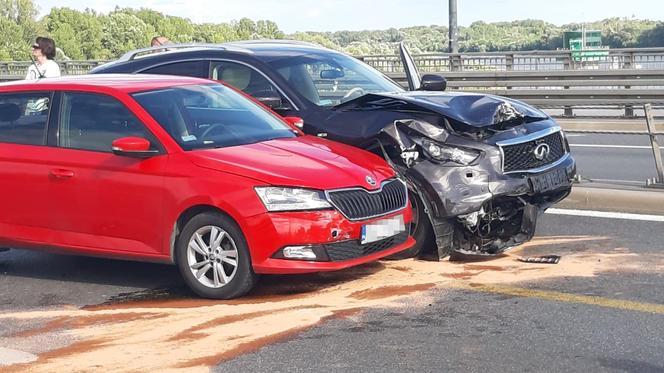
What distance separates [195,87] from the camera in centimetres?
807

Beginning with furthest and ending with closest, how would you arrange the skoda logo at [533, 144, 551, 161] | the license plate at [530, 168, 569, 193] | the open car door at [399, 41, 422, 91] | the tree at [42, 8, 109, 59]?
the tree at [42, 8, 109, 59], the open car door at [399, 41, 422, 91], the skoda logo at [533, 144, 551, 161], the license plate at [530, 168, 569, 193]

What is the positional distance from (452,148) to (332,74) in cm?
187

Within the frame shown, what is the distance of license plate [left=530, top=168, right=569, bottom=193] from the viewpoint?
7.80m

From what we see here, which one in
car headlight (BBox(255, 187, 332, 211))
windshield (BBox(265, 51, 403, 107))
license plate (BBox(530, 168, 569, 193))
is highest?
windshield (BBox(265, 51, 403, 107))

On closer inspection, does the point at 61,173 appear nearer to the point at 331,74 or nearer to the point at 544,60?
the point at 331,74

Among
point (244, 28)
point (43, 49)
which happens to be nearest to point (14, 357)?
point (43, 49)

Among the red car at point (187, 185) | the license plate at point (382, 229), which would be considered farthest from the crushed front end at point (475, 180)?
the license plate at point (382, 229)

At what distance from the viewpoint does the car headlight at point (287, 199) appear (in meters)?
6.70

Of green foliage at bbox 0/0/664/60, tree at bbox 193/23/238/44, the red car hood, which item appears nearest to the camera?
the red car hood

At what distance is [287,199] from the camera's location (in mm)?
6715

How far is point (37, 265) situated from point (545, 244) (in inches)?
164

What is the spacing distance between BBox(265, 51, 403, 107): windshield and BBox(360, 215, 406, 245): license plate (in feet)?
5.75

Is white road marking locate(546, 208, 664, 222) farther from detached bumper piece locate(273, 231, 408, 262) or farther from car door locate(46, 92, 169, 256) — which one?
car door locate(46, 92, 169, 256)

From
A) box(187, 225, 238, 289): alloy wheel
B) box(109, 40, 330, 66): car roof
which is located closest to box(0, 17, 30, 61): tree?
box(109, 40, 330, 66): car roof
